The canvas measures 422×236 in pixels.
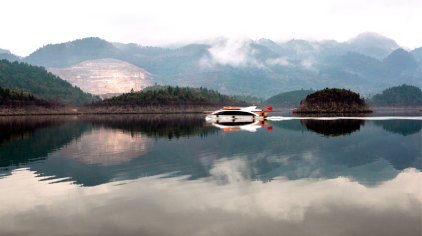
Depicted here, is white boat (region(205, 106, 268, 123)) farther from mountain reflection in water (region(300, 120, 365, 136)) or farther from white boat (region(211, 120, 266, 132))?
mountain reflection in water (region(300, 120, 365, 136))

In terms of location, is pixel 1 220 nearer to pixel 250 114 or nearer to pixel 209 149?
pixel 209 149

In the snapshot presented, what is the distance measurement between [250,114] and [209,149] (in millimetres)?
70509

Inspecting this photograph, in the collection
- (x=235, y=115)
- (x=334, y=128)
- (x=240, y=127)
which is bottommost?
(x=334, y=128)

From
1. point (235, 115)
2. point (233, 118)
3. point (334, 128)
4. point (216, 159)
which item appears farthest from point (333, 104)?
point (216, 159)

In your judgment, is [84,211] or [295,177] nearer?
[84,211]

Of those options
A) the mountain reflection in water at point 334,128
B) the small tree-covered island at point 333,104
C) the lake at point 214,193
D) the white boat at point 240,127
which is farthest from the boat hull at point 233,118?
the small tree-covered island at point 333,104

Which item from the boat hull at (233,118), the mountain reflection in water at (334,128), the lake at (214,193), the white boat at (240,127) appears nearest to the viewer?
the lake at (214,193)

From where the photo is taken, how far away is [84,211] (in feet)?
64.4

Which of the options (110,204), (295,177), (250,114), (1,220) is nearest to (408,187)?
(295,177)

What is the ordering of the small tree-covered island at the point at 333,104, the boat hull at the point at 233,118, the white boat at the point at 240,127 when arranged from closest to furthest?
1. the white boat at the point at 240,127
2. the boat hull at the point at 233,118
3. the small tree-covered island at the point at 333,104

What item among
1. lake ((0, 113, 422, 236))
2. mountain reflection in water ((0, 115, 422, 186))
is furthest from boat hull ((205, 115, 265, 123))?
lake ((0, 113, 422, 236))

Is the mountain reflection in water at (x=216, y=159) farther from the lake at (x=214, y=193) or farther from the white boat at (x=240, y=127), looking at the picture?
the white boat at (x=240, y=127)

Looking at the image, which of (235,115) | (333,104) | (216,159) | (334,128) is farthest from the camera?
(333,104)

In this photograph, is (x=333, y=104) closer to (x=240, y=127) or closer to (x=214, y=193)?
(x=240, y=127)
